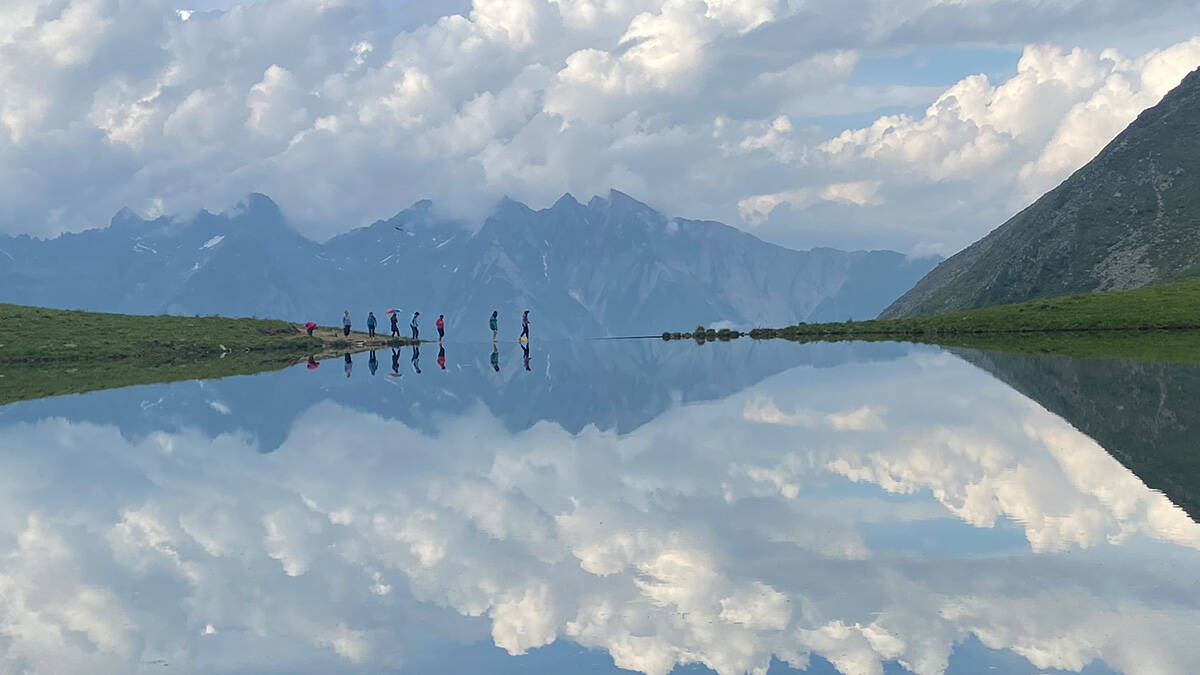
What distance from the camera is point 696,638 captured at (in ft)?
50.8

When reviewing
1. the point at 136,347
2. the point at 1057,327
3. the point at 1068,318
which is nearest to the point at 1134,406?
the point at 1057,327

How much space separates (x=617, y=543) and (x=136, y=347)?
295ft

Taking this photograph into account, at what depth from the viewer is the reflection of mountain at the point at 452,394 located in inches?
1738

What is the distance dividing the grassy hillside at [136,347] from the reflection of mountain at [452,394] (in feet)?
33.1

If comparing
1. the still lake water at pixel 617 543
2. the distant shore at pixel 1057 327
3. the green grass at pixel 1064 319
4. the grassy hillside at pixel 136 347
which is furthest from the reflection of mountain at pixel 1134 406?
the grassy hillside at pixel 136 347

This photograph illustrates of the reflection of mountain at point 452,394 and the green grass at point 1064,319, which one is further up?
the green grass at point 1064,319

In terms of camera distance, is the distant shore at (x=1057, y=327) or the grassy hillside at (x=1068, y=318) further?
the grassy hillside at (x=1068, y=318)

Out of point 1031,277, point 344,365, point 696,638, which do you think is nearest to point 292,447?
point 696,638

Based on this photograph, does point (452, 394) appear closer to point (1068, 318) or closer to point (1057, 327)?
point (1057, 327)

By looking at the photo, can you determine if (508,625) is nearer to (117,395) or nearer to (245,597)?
(245,597)

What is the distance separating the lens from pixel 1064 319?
109312 millimetres

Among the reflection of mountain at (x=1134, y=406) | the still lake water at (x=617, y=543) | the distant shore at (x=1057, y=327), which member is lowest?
the still lake water at (x=617, y=543)

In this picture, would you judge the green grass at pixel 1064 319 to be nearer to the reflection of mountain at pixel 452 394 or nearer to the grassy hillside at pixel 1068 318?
the grassy hillside at pixel 1068 318

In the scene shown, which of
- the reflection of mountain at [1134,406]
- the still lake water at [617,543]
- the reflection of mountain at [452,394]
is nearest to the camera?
the still lake water at [617,543]
